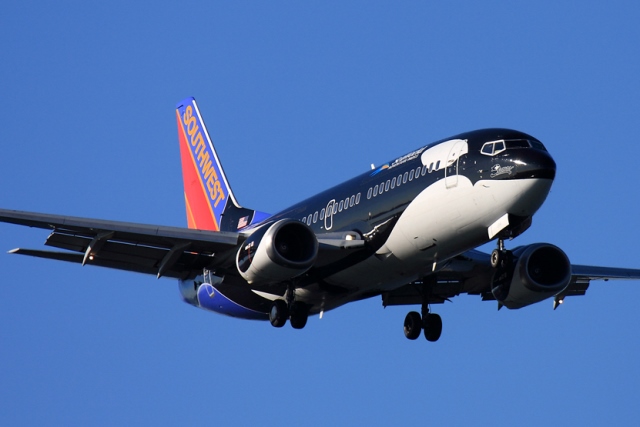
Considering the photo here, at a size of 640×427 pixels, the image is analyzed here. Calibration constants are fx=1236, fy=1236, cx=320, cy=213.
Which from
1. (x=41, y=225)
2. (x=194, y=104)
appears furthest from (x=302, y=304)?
(x=194, y=104)

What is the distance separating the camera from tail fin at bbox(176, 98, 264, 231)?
49.3 m

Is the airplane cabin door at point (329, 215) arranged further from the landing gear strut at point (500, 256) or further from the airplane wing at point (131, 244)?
the landing gear strut at point (500, 256)

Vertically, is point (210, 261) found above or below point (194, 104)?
below

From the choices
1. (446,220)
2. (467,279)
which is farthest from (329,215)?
(467,279)

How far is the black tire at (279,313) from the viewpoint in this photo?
40.2m

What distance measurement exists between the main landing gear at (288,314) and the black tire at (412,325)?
3.96 metres

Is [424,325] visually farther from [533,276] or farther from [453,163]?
[453,163]

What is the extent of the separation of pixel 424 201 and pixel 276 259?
4780 millimetres

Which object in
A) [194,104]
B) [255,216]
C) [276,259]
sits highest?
[194,104]

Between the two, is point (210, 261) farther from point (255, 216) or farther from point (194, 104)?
point (194, 104)

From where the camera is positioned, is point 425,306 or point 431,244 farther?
point 425,306

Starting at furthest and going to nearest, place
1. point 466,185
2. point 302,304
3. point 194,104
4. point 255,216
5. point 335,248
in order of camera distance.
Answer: point 194,104
point 255,216
point 302,304
point 335,248
point 466,185

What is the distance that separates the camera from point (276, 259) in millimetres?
37031

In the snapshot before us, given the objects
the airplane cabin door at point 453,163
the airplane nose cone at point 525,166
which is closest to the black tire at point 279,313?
the airplane cabin door at point 453,163
